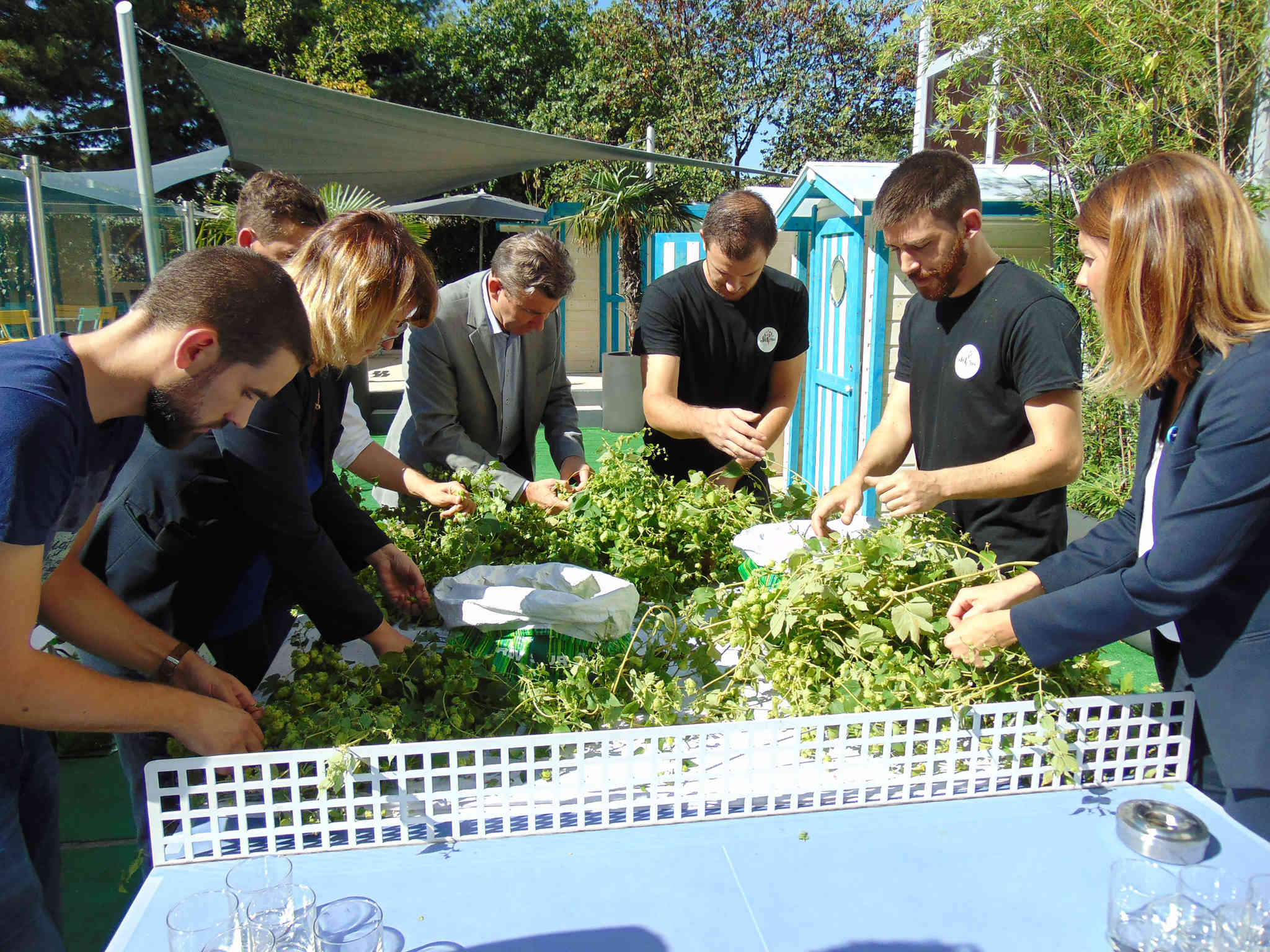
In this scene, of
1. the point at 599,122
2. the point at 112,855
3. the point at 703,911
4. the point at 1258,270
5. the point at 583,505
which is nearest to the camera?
the point at 703,911

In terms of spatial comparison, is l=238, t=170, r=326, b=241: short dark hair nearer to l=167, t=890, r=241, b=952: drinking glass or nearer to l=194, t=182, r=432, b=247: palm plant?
l=167, t=890, r=241, b=952: drinking glass

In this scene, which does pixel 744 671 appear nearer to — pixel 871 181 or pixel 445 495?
pixel 445 495

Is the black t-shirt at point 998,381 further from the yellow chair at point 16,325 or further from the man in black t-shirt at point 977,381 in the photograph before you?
the yellow chair at point 16,325

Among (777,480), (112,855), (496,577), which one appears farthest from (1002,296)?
(777,480)

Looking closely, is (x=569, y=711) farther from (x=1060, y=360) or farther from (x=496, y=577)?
(x=1060, y=360)

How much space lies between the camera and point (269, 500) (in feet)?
5.10

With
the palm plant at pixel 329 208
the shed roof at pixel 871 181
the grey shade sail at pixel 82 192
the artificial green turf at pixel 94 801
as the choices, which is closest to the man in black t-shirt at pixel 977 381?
the artificial green turf at pixel 94 801

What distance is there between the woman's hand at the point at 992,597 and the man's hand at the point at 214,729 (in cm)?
113

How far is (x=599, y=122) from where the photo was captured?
787 inches

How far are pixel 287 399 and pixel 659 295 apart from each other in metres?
1.75

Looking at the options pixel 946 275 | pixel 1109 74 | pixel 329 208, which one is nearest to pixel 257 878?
pixel 946 275

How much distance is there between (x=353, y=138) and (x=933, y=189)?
7458 millimetres

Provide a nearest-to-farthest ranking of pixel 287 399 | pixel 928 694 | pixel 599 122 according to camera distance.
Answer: pixel 928 694, pixel 287 399, pixel 599 122

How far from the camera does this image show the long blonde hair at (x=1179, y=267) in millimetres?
1260
